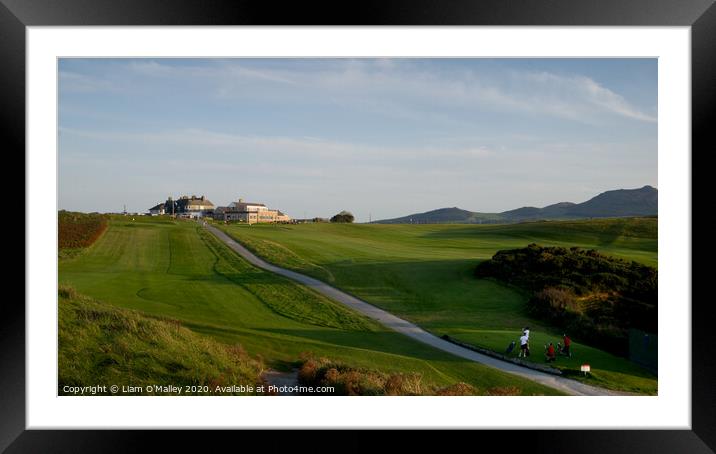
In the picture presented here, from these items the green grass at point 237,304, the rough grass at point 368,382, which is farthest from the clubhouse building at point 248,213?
the rough grass at point 368,382

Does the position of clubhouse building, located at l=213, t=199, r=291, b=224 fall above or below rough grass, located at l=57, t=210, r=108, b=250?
above

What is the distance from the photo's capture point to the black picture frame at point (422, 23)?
478 centimetres

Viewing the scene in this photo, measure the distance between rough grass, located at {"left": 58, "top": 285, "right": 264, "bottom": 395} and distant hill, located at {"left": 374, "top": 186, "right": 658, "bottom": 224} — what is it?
369cm

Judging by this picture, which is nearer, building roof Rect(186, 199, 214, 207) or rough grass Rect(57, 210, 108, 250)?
rough grass Rect(57, 210, 108, 250)

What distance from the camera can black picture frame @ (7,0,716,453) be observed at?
4.78 m

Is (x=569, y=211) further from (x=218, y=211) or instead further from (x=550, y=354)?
(x=218, y=211)

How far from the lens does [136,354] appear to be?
240 inches

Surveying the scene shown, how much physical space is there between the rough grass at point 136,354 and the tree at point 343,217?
2.79 m

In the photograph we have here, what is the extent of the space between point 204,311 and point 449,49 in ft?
18.1

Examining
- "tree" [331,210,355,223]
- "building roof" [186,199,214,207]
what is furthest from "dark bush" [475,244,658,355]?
"building roof" [186,199,214,207]

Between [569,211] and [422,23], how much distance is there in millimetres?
4726

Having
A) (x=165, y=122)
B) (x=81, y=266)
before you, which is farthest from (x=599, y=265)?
(x=81, y=266)

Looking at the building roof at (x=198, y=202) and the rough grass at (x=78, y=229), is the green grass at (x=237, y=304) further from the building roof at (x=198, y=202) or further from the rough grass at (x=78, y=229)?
the building roof at (x=198, y=202)

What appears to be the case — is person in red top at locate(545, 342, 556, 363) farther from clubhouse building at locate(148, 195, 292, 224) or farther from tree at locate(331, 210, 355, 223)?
clubhouse building at locate(148, 195, 292, 224)
